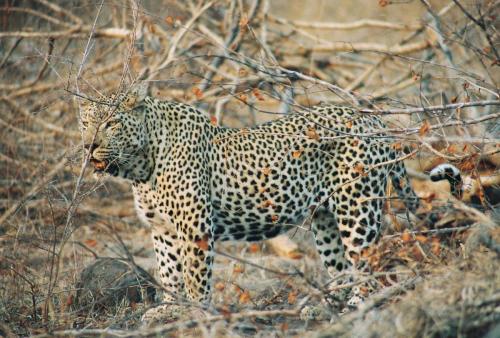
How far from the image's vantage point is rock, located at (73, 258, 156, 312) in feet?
26.1

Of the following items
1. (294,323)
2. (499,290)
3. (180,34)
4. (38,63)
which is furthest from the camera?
(38,63)

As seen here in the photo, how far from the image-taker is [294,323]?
7.61 m

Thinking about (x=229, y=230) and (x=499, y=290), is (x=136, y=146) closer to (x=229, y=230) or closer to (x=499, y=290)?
(x=229, y=230)

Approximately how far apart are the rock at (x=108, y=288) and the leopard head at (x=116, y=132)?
3.07 ft

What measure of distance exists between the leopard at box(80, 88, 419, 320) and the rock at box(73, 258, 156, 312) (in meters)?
0.32

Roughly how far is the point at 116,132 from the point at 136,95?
0.43 meters

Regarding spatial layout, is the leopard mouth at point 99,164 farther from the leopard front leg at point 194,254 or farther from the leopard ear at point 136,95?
the leopard front leg at point 194,254

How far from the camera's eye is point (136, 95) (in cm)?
782

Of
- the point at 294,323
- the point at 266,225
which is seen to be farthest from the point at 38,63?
the point at 294,323

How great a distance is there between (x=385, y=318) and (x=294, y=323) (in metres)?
2.04

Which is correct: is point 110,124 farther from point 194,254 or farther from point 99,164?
point 194,254

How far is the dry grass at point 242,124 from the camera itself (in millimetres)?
5910

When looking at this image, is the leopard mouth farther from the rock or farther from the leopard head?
the rock

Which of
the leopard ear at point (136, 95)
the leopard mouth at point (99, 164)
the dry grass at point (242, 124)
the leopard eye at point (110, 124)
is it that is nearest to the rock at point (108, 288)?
the dry grass at point (242, 124)
